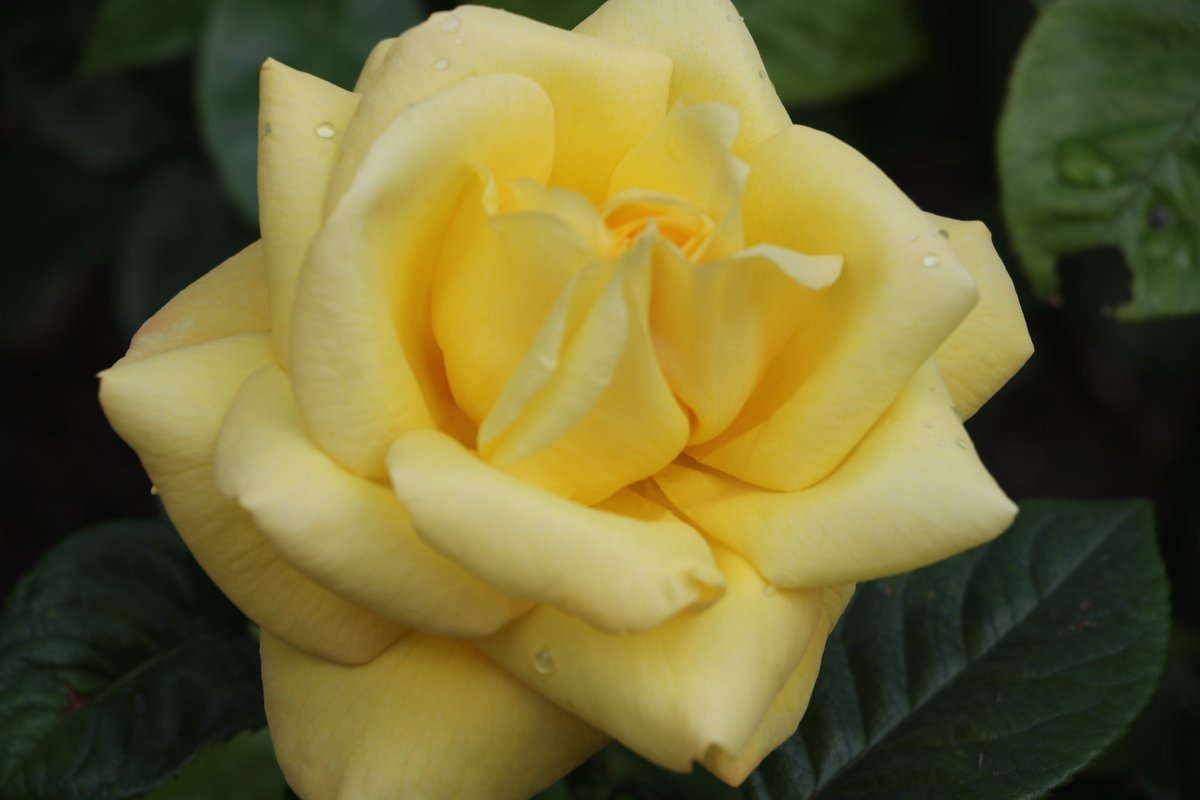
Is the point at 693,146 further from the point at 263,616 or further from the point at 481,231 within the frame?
the point at 263,616

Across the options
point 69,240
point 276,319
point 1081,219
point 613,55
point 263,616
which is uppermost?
point 613,55

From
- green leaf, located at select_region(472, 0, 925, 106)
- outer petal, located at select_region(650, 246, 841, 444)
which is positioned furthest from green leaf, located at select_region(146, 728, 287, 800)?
green leaf, located at select_region(472, 0, 925, 106)

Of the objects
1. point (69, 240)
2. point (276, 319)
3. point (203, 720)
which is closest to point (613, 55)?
point (276, 319)

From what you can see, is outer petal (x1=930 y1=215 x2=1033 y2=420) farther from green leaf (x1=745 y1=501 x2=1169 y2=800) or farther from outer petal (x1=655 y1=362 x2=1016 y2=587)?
green leaf (x1=745 y1=501 x2=1169 y2=800)

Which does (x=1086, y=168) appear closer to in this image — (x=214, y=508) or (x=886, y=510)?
(x=886, y=510)

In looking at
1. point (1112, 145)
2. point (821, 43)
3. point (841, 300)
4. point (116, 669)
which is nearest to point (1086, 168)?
point (1112, 145)

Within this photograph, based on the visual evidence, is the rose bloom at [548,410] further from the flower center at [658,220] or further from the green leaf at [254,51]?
the green leaf at [254,51]

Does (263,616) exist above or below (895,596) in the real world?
above
